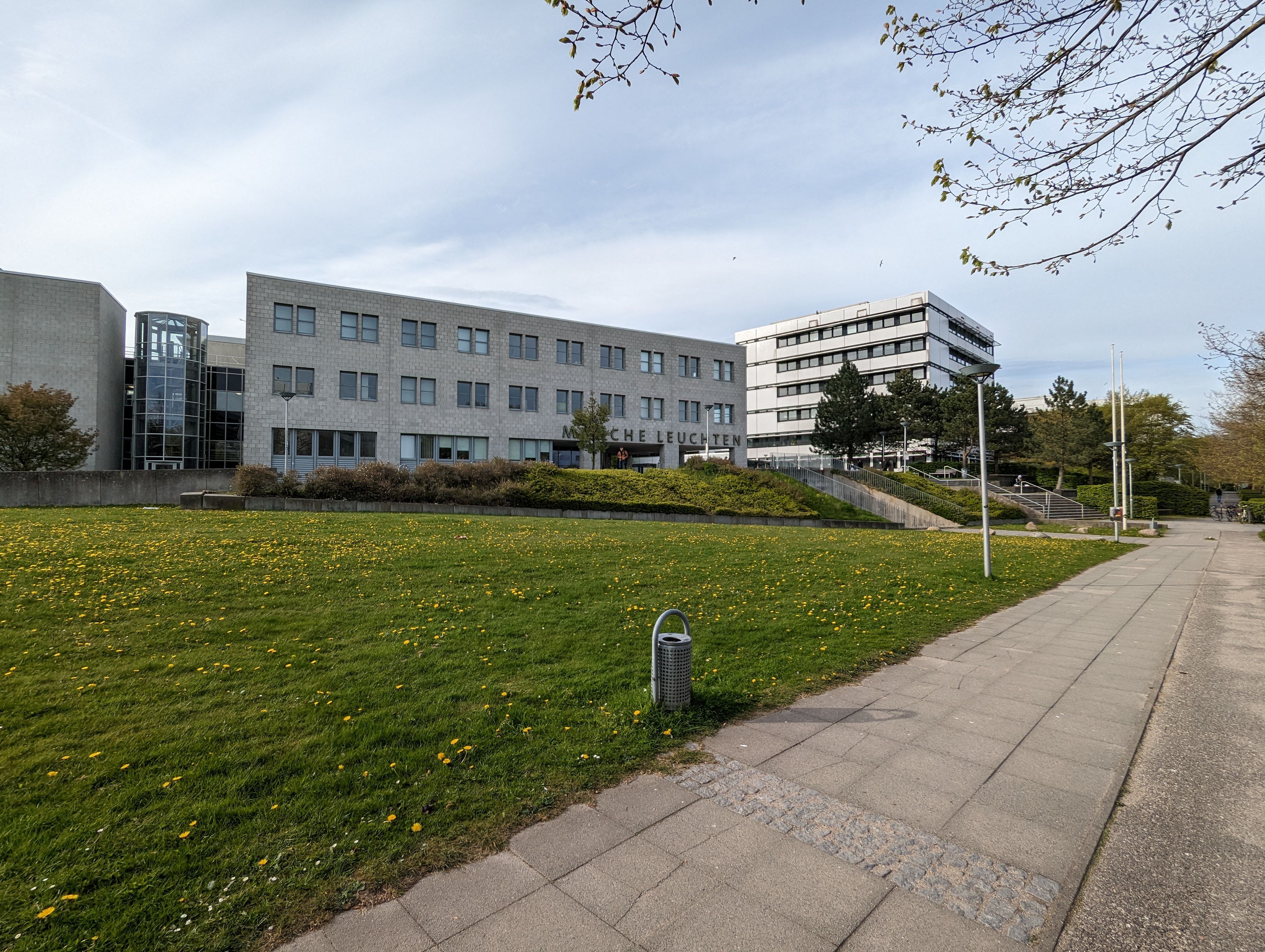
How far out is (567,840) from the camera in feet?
11.1

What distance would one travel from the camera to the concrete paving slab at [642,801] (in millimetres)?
3625

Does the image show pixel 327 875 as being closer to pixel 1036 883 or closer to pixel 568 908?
pixel 568 908

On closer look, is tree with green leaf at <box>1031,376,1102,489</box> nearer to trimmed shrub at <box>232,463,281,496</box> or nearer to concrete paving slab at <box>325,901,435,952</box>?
trimmed shrub at <box>232,463,281,496</box>

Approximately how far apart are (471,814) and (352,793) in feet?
2.48

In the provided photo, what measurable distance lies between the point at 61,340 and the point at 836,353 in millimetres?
81020

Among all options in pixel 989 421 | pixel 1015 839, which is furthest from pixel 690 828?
pixel 989 421

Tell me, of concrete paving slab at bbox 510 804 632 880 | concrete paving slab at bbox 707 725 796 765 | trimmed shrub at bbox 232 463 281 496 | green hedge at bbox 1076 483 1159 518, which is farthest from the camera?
green hedge at bbox 1076 483 1159 518

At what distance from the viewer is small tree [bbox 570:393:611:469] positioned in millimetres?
39406

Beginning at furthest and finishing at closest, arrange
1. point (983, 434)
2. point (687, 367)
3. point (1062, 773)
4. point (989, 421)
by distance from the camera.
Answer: point (989, 421)
point (687, 367)
point (983, 434)
point (1062, 773)

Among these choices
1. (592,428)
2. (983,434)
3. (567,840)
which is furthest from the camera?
(592,428)

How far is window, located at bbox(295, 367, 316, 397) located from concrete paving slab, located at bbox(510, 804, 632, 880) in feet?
129

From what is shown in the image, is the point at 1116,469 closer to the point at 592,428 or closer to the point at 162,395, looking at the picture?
the point at 592,428

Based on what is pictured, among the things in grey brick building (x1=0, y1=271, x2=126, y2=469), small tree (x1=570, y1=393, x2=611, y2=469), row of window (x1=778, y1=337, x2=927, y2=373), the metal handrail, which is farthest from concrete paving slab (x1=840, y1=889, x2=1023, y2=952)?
row of window (x1=778, y1=337, x2=927, y2=373)

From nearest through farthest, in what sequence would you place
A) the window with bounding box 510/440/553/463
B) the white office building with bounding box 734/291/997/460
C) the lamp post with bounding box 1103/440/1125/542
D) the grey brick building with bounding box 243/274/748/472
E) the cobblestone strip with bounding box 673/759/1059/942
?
the cobblestone strip with bounding box 673/759/1059/942 → the lamp post with bounding box 1103/440/1125/542 → the grey brick building with bounding box 243/274/748/472 → the window with bounding box 510/440/553/463 → the white office building with bounding box 734/291/997/460
